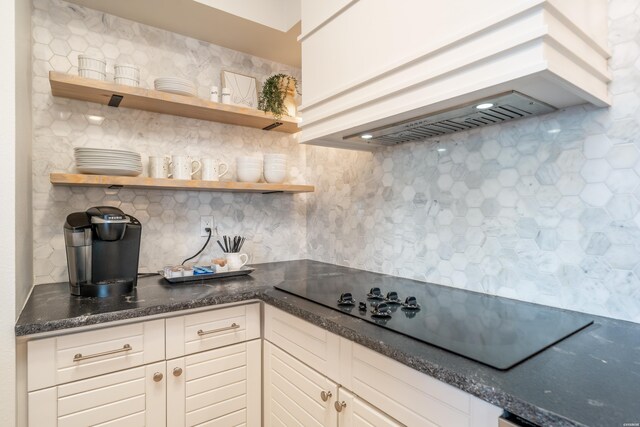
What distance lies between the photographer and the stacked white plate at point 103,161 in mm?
1408

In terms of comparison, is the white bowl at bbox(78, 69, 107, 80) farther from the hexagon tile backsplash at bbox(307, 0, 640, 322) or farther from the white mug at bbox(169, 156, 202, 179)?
the hexagon tile backsplash at bbox(307, 0, 640, 322)

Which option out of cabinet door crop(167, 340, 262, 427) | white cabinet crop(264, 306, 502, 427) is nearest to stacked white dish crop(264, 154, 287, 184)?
white cabinet crop(264, 306, 502, 427)

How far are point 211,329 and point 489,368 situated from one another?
103cm

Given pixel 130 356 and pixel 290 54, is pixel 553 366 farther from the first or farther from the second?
pixel 290 54

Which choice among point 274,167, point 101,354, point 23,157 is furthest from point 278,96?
point 101,354

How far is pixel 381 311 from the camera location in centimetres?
108

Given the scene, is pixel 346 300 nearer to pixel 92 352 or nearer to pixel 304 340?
pixel 304 340

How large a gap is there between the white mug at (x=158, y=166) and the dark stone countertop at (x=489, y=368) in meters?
0.53

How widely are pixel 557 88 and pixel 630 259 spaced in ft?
1.76

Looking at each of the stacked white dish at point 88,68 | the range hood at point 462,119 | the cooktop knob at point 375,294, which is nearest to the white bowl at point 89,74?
the stacked white dish at point 88,68

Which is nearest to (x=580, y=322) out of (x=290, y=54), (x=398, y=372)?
(x=398, y=372)

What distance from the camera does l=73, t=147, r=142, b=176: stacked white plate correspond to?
141cm

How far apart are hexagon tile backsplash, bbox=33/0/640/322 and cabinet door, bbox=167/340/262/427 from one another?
0.67m

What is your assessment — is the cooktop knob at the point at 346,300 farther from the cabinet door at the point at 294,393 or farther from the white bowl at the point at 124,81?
the white bowl at the point at 124,81
